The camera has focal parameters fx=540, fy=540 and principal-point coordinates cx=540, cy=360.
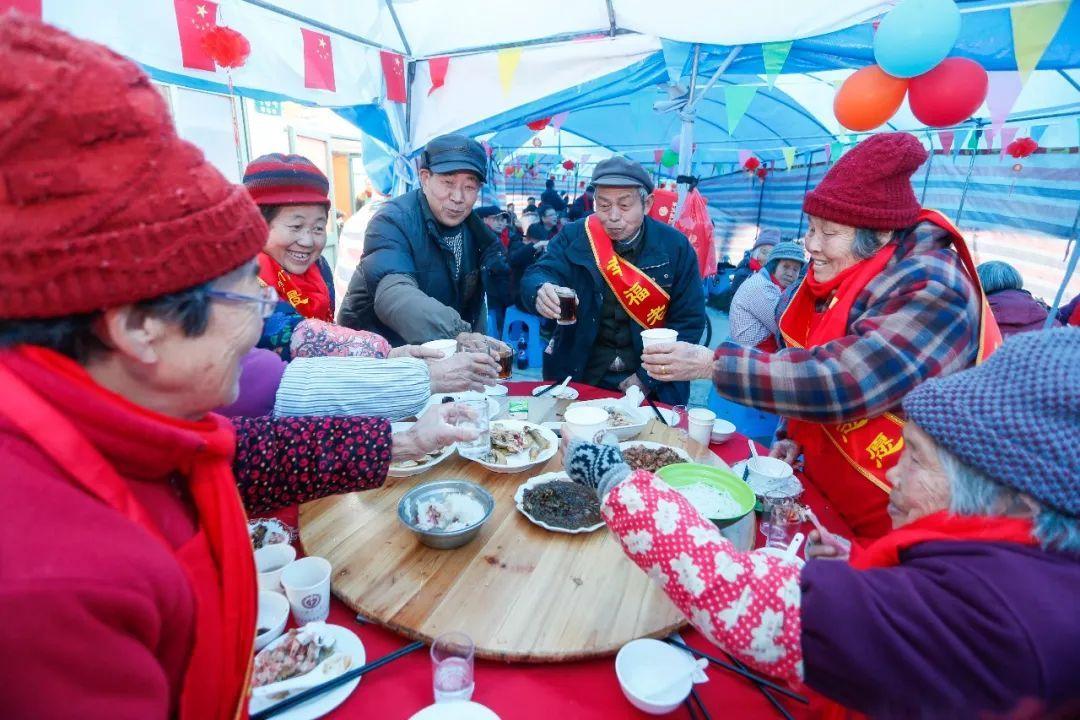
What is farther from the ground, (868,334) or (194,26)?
(194,26)

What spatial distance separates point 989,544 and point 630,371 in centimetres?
294

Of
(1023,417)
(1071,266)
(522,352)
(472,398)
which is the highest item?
(1023,417)

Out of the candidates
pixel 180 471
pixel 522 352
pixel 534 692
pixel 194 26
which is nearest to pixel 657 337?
pixel 534 692

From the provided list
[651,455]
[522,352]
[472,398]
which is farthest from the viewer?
[522,352]

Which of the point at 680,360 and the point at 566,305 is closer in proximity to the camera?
the point at 680,360

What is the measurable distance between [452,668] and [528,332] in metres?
6.20

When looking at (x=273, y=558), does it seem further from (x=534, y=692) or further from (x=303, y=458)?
(x=534, y=692)

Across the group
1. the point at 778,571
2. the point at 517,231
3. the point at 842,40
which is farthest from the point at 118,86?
the point at 517,231

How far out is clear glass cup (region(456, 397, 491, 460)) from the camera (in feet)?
6.93

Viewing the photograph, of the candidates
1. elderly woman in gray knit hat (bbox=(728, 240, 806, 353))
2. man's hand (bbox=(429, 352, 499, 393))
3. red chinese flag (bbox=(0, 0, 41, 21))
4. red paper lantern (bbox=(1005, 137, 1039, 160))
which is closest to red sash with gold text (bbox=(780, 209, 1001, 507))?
man's hand (bbox=(429, 352, 499, 393))

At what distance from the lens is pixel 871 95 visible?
478 centimetres

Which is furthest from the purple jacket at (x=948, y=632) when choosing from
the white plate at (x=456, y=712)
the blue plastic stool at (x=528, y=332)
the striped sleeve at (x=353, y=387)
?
the blue plastic stool at (x=528, y=332)

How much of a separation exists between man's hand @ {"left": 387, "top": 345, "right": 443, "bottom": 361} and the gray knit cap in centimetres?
193

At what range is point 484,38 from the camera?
6.60 meters
